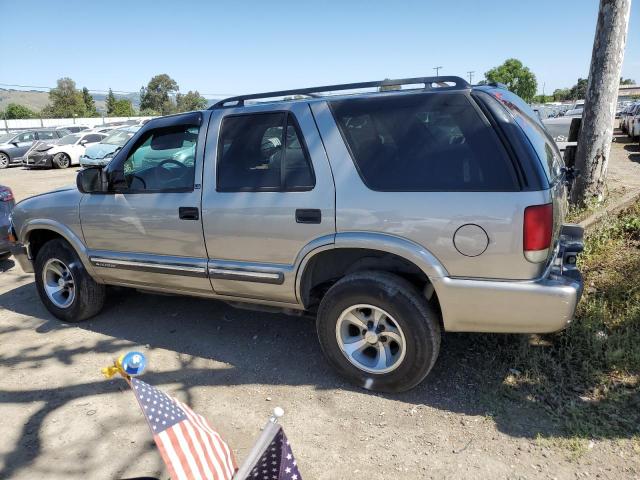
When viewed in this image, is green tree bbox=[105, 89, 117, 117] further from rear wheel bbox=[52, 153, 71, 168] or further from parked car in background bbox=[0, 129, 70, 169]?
rear wheel bbox=[52, 153, 71, 168]

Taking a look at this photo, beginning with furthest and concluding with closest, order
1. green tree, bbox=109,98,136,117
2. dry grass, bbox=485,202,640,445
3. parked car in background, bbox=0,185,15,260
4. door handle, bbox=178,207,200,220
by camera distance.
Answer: green tree, bbox=109,98,136,117
parked car in background, bbox=0,185,15,260
door handle, bbox=178,207,200,220
dry grass, bbox=485,202,640,445

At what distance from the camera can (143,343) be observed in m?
4.11

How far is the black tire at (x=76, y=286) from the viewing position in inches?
172

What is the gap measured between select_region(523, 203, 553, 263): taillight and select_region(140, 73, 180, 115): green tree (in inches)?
3154

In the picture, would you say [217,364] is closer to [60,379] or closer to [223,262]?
[223,262]

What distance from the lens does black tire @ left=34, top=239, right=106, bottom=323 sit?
4.38m

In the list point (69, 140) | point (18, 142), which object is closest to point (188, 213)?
point (69, 140)

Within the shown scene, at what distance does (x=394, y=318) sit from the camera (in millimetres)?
3000

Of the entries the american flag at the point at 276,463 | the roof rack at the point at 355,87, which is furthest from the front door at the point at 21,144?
the american flag at the point at 276,463

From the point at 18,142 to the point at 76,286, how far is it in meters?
21.9

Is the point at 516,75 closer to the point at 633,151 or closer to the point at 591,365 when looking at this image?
the point at 633,151

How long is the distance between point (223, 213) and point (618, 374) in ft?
9.47

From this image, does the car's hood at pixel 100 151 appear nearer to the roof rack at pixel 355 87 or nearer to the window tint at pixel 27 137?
the window tint at pixel 27 137

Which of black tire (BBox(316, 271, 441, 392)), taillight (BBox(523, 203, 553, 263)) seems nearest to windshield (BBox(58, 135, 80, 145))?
black tire (BBox(316, 271, 441, 392))
